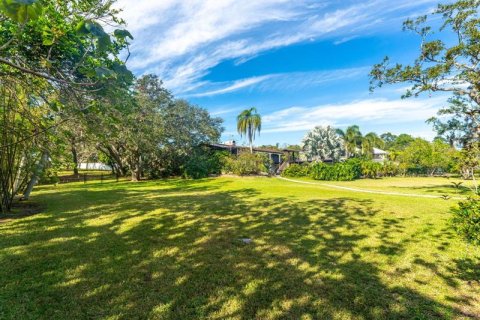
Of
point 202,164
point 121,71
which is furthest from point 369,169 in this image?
point 121,71

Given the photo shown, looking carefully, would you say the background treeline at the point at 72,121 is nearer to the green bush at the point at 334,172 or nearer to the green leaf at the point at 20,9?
the green leaf at the point at 20,9

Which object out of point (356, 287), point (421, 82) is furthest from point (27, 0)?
point (421, 82)

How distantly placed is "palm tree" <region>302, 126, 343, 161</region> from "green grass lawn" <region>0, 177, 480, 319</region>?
3627 cm

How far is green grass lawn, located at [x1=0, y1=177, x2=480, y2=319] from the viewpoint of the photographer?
11.0 ft

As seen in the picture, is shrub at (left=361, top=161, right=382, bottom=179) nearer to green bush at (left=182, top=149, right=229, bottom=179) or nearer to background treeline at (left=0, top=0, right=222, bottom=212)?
green bush at (left=182, top=149, right=229, bottom=179)

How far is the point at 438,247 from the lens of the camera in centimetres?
573

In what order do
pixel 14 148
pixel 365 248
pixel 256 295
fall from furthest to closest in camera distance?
pixel 14 148 < pixel 365 248 < pixel 256 295

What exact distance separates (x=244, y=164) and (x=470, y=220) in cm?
2365

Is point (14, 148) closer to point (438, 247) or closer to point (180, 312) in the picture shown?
point (180, 312)

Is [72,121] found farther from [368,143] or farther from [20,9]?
[368,143]

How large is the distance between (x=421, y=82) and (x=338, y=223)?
16793mm

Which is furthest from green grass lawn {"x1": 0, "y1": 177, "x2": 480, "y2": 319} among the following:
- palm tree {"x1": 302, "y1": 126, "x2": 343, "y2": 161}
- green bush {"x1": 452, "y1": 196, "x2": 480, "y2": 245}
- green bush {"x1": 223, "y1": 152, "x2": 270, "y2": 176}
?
palm tree {"x1": 302, "y1": 126, "x2": 343, "y2": 161}

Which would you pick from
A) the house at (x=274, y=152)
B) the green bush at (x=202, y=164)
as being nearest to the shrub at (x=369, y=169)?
the house at (x=274, y=152)

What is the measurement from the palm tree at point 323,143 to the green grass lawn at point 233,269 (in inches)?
1428
